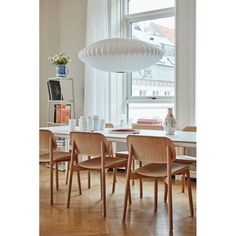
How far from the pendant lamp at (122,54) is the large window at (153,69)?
1.63m

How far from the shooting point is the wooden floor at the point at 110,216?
252cm

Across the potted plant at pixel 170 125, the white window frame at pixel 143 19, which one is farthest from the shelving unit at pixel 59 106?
the potted plant at pixel 170 125

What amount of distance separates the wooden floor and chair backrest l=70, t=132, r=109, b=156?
0.52 meters

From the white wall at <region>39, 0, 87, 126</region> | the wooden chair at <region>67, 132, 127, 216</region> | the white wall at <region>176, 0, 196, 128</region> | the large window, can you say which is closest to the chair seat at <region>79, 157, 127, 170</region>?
the wooden chair at <region>67, 132, 127, 216</region>

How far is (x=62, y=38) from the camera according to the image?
5770 millimetres

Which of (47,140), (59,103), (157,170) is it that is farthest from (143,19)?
(157,170)

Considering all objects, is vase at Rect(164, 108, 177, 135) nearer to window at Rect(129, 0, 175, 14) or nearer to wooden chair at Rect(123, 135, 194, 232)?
wooden chair at Rect(123, 135, 194, 232)

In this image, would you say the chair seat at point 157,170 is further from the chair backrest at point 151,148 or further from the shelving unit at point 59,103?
the shelving unit at point 59,103

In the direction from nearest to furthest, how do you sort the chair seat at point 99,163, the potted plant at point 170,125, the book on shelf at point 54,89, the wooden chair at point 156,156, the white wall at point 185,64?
the wooden chair at point 156,156 < the chair seat at point 99,163 < the potted plant at point 170,125 < the white wall at point 185,64 < the book on shelf at point 54,89

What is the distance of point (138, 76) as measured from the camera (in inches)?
205

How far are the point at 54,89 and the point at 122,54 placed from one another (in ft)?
7.79
